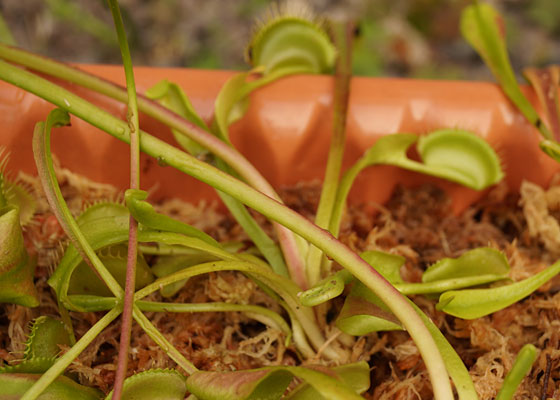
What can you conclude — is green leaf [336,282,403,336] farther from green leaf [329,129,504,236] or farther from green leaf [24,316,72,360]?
green leaf [24,316,72,360]

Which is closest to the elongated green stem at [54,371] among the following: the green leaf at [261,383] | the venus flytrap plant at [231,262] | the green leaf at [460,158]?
the venus flytrap plant at [231,262]

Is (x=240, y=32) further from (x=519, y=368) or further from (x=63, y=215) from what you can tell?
(x=519, y=368)

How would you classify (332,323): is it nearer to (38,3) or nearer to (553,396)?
(553,396)

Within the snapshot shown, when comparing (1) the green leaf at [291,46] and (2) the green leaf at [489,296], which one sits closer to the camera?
(2) the green leaf at [489,296]

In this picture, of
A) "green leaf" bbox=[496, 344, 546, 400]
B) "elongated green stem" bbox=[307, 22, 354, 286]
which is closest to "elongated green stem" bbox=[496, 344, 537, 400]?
"green leaf" bbox=[496, 344, 546, 400]

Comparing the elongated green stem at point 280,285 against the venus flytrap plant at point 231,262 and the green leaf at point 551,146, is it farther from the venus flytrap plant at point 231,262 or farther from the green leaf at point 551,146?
the green leaf at point 551,146
